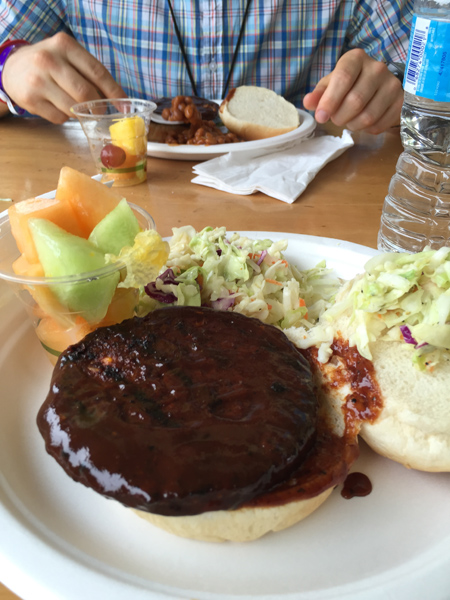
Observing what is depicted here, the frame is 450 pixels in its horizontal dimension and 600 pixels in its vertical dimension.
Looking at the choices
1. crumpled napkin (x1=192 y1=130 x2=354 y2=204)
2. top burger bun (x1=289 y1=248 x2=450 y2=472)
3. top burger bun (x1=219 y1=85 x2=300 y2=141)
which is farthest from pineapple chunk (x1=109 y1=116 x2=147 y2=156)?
top burger bun (x1=289 y1=248 x2=450 y2=472)

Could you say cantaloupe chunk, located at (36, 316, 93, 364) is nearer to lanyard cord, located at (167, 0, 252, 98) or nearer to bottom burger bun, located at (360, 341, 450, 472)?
bottom burger bun, located at (360, 341, 450, 472)

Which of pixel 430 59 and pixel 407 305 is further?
pixel 430 59

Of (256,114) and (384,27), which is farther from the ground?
(384,27)

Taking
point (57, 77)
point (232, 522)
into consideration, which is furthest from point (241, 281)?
point (57, 77)

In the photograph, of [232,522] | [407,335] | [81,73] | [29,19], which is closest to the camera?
[232,522]

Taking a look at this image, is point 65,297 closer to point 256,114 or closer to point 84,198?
point 84,198

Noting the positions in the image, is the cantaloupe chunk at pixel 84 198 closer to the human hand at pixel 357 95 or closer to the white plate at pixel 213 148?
the white plate at pixel 213 148
